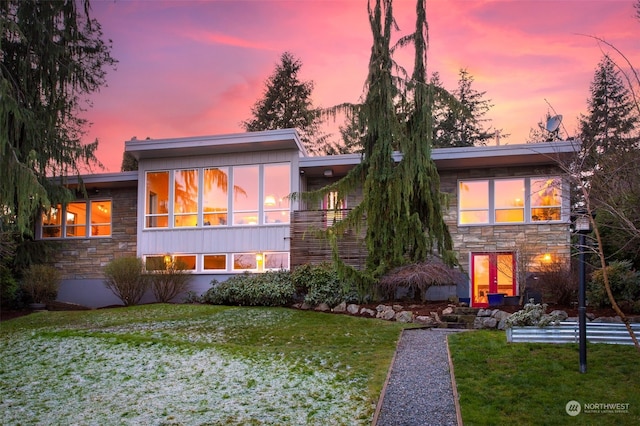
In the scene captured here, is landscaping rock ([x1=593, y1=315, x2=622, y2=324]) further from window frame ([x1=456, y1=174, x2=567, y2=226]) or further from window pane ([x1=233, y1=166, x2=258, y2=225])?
window pane ([x1=233, y1=166, x2=258, y2=225])

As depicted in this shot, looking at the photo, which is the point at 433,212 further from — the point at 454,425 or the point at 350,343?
the point at 454,425

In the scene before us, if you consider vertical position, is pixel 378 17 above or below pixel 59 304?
above

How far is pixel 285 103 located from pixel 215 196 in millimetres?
17502

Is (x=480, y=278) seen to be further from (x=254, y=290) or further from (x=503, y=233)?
(x=254, y=290)

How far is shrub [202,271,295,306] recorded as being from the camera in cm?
1473

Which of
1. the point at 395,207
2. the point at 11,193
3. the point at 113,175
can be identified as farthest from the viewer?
the point at 113,175

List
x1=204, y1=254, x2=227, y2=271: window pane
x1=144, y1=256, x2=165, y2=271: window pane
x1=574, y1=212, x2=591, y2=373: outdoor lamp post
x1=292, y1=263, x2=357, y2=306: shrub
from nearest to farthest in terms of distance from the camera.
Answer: x1=574, y1=212, x2=591, y2=373: outdoor lamp post
x1=292, y1=263, x2=357, y2=306: shrub
x1=144, y1=256, x2=165, y2=271: window pane
x1=204, y1=254, x2=227, y2=271: window pane

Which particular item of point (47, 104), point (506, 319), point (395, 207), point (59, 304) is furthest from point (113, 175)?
point (506, 319)

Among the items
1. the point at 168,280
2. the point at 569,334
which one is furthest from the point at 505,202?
the point at 168,280

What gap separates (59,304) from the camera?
17812mm

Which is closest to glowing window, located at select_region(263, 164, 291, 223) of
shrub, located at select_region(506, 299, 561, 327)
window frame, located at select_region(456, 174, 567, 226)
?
window frame, located at select_region(456, 174, 567, 226)

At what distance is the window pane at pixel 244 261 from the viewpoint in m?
17.1

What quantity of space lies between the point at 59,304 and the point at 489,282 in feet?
45.6

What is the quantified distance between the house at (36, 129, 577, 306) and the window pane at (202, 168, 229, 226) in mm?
33
